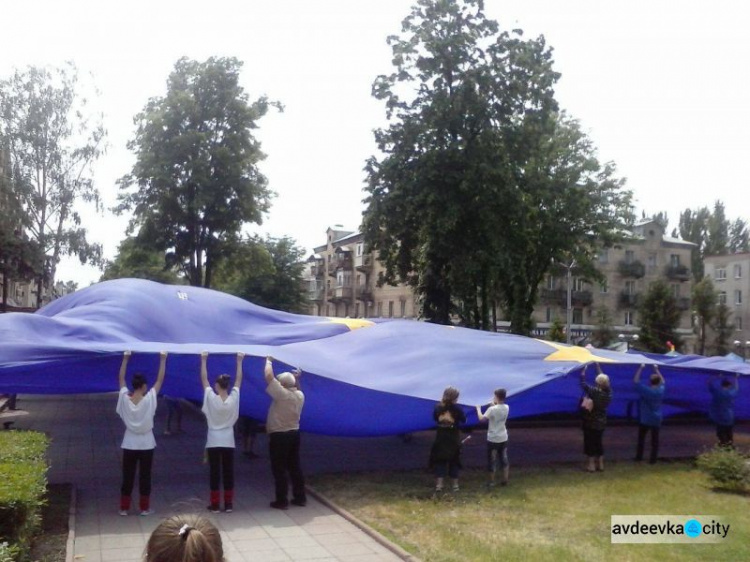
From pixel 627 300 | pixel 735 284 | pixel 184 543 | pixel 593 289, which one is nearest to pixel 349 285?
pixel 593 289

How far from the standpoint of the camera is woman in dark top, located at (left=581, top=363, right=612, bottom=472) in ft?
41.3

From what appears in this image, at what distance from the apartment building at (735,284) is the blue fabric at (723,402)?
56.3m

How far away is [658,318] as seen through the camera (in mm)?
50125

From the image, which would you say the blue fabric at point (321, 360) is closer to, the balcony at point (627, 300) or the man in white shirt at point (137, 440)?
the man in white shirt at point (137, 440)

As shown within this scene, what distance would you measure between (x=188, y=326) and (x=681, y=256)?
62.6 metres

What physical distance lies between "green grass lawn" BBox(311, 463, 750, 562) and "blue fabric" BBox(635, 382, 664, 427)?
0.83 meters

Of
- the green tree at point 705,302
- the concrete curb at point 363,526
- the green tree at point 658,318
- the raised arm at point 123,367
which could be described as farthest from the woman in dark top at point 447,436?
the green tree at point 705,302

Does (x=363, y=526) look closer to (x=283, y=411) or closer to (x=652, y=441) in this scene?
(x=283, y=411)

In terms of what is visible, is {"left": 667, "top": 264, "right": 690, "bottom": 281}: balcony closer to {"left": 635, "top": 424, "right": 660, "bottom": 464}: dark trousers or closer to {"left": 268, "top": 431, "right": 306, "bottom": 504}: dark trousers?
{"left": 635, "top": 424, "right": 660, "bottom": 464}: dark trousers

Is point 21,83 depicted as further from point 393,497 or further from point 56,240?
point 393,497

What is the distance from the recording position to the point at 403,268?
89.2ft

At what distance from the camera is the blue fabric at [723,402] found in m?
14.5

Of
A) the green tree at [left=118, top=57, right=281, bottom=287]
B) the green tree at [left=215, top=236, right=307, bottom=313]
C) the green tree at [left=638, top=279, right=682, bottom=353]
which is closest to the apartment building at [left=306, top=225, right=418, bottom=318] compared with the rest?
the green tree at [left=215, top=236, right=307, bottom=313]

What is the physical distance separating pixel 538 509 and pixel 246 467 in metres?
5.04
